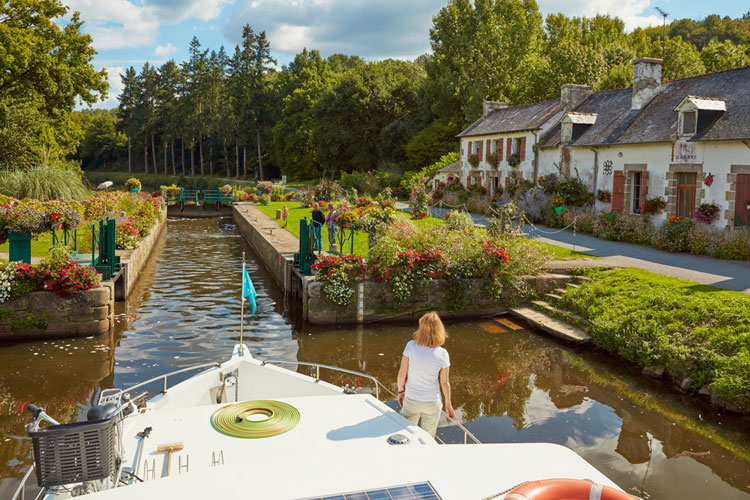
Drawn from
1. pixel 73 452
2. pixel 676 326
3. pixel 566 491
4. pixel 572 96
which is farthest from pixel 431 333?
pixel 572 96

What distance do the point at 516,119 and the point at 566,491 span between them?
31091 millimetres

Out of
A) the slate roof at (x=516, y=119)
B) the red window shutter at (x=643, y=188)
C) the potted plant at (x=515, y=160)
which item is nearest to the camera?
the red window shutter at (x=643, y=188)

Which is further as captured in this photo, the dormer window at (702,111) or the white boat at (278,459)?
the dormer window at (702,111)

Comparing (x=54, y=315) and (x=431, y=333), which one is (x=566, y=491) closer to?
(x=431, y=333)

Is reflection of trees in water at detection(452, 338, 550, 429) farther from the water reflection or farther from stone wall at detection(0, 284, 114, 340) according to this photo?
stone wall at detection(0, 284, 114, 340)

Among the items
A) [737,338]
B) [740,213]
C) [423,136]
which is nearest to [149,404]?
[737,338]

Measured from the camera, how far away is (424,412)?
6305mm

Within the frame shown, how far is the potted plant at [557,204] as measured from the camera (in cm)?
2453

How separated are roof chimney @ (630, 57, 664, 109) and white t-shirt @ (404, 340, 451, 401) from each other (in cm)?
2130

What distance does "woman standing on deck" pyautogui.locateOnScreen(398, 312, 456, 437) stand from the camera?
20.2 ft

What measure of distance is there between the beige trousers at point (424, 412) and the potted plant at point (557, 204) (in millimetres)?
19652

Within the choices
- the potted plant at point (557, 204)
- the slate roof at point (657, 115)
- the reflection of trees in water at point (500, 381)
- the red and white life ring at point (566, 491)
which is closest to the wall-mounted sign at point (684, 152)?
the slate roof at point (657, 115)

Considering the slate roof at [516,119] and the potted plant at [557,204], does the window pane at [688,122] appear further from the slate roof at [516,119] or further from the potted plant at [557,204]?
the slate roof at [516,119]

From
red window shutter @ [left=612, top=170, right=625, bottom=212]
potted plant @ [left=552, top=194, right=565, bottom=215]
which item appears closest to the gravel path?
red window shutter @ [left=612, top=170, right=625, bottom=212]
